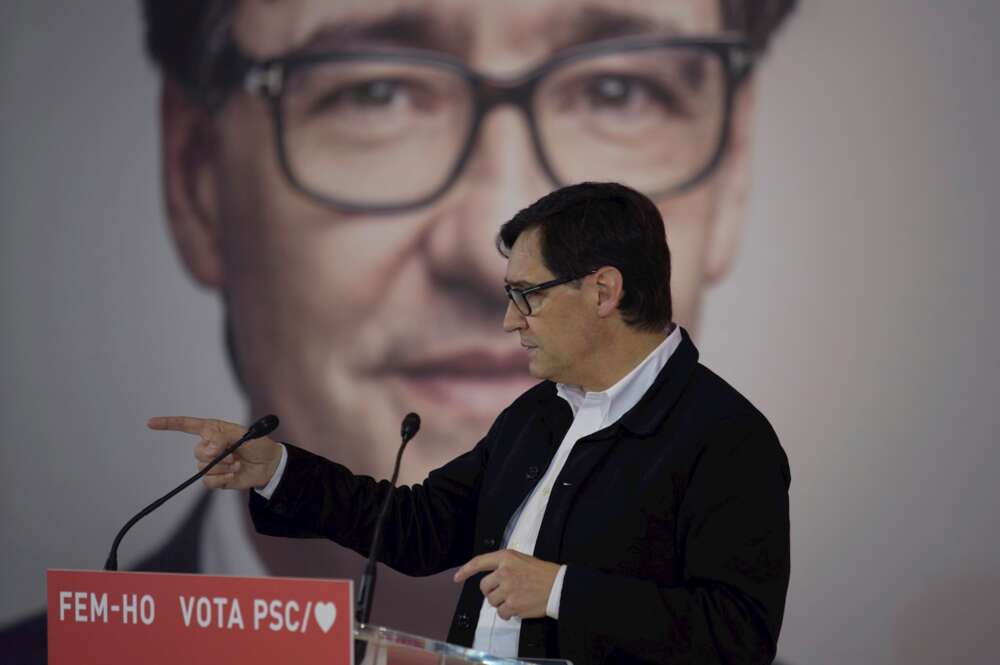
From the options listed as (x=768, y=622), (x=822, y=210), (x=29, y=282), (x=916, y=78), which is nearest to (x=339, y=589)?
(x=768, y=622)

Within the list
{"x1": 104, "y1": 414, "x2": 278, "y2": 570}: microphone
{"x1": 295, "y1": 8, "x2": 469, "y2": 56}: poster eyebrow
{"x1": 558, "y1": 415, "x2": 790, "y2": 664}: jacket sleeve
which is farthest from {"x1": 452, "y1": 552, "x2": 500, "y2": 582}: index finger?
{"x1": 295, "y1": 8, "x2": 469, "y2": 56}: poster eyebrow

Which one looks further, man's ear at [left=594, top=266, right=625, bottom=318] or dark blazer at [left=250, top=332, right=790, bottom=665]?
man's ear at [left=594, top=266, right=625, bottom=318]

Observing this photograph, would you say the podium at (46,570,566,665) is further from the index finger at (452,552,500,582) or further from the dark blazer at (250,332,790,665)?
the dark blazer at (250,332,790,665)

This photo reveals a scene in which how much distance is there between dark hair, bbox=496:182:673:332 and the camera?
192cm

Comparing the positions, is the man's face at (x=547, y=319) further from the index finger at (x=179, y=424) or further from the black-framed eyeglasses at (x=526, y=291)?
the index finger at (x=179, y=424)

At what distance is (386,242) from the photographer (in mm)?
3326

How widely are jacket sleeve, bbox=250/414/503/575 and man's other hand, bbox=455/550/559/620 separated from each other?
0.41 metres

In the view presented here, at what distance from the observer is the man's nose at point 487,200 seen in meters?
3.23

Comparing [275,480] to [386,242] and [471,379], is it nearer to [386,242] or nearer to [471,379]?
[471,379]

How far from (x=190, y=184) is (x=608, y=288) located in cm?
193

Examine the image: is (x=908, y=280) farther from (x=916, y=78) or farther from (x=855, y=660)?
(x=855, y=660)

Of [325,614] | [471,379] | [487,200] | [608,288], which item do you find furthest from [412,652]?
[487,200]

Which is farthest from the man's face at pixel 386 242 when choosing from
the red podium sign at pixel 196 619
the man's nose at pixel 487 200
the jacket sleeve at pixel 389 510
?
the red podium sign at pixel 196 619

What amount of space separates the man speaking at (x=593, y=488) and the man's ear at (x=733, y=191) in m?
1.13
